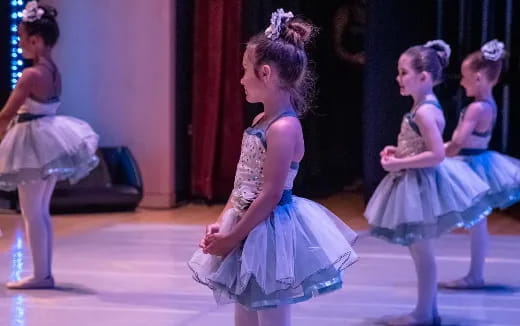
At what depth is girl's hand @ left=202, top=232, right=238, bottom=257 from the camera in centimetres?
240

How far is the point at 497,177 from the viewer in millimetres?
4340

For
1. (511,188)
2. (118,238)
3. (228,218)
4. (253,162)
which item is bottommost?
(118,238)

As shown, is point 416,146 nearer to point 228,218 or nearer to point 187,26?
point 228,218

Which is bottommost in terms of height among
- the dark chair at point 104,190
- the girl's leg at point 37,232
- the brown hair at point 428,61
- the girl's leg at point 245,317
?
the dark chair at point 104,190

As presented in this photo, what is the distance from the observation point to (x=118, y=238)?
5836mm

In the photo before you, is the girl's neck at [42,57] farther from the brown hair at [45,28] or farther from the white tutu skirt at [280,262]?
the white tutu skirt at [280,262]

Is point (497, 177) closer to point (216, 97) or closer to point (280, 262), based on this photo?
point (280, 262)

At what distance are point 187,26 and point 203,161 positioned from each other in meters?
1.23

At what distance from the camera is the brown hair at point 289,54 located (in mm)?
2418

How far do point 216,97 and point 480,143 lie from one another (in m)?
3.73

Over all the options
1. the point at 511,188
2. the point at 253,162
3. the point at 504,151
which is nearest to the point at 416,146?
the point at 511,188

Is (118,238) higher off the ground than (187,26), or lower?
lower

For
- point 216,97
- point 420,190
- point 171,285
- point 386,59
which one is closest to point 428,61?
point 420,190

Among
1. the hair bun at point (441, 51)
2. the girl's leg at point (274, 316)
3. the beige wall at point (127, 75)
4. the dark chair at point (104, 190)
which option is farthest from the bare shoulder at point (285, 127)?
the beige wall at point (127, 75)
